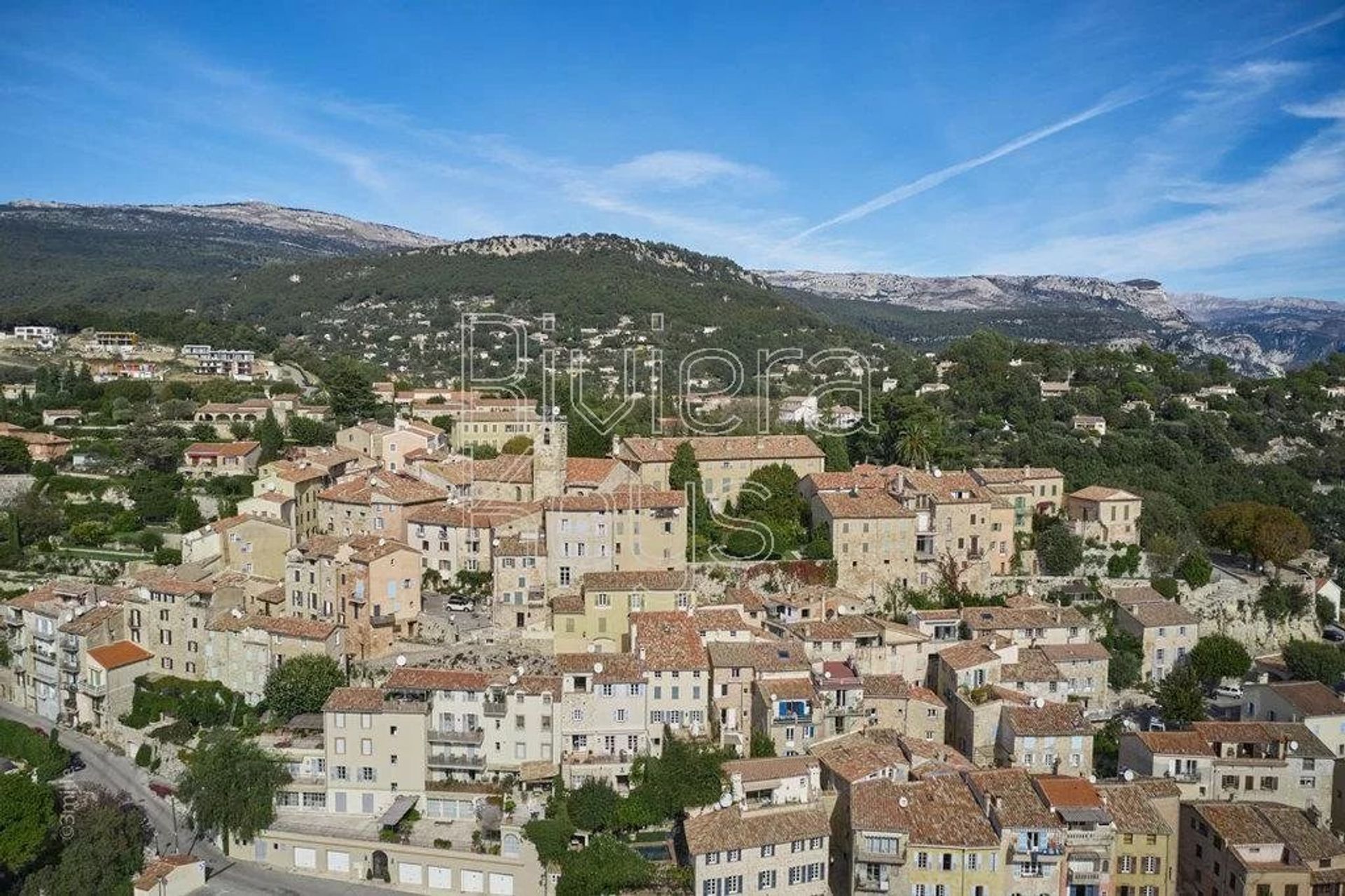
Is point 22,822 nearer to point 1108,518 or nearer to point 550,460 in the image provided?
point 550,460

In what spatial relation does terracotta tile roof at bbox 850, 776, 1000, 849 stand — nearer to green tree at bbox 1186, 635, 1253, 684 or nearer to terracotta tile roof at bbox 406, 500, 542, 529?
green tree at bbox 1186, 635, 1253, 684

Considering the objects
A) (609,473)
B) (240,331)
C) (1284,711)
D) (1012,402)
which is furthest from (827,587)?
(240,331)

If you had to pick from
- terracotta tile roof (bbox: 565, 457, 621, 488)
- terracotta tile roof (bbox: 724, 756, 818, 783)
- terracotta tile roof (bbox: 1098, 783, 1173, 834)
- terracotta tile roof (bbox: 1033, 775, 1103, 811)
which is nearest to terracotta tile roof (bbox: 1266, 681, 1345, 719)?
terracotta tile roof (bbox: 1098, 783, 1173, 834)

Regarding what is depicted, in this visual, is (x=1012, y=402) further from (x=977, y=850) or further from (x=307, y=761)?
(x=307, y=761)

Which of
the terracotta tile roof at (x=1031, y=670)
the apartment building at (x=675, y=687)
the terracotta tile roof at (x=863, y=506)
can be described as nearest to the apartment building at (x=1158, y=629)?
the terracotta tile roof at (x=1031, y=670)

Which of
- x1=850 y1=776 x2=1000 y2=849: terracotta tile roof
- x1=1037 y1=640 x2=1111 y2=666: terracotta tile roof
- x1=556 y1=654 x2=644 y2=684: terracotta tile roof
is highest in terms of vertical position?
x1=556 y1=654 x2=644 y2=684: terracotta tile roof

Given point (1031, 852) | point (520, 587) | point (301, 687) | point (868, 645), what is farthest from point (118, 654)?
point (1031, 852)
